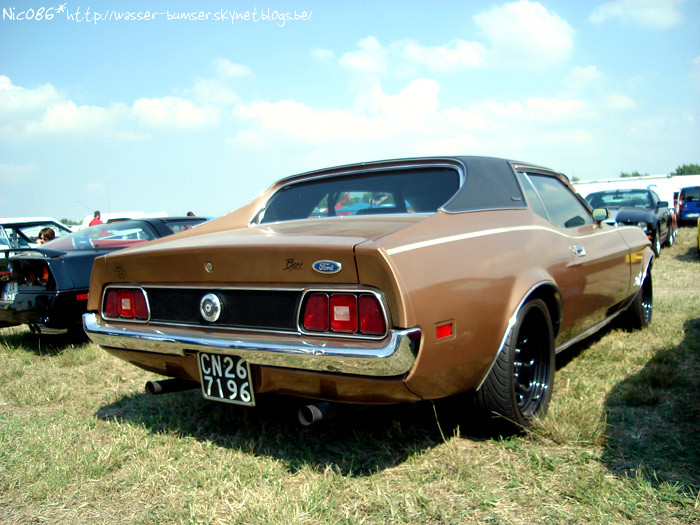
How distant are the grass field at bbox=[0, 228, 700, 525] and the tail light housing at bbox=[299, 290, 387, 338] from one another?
0.62 meters

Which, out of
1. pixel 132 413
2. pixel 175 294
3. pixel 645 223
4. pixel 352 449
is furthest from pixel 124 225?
pixel 645 223

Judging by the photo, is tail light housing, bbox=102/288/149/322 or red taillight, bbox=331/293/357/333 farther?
tail light housing, bbox=102/288/149/322

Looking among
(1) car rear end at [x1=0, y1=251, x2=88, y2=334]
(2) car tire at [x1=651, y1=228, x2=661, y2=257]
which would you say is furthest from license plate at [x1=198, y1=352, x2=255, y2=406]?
(2) car tire at [x1=651, y1=228, x2=661, y2=257]

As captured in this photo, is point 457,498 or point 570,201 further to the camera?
point 570,201

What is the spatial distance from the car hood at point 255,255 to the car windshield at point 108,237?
2.77 metres

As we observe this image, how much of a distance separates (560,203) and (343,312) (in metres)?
2.13

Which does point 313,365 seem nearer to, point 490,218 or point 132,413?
point 490,218

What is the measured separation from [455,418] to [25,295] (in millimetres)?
3702

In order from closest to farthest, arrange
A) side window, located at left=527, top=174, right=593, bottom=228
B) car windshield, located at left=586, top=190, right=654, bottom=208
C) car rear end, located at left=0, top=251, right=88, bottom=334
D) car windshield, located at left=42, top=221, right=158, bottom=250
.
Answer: side window, located at left=527, top=174, right=593, bottom=228, car rear end, located at left=0, top=251, right=88, bottom=334, car windshield, located at left=42, top=221, right=158, bottom=250, car windshield, located at left=586, top=190, right=654, bottom=208

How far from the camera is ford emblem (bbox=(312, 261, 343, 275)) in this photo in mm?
2025

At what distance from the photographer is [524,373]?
275 centimetres

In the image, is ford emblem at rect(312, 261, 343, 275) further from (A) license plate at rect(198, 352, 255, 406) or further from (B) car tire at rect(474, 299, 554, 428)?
(B) car tire at rect(474, 299, 554, 428)

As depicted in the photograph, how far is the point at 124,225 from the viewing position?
5.75 metres

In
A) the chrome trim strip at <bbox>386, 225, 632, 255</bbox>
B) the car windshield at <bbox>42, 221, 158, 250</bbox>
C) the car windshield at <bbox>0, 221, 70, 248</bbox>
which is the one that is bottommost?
the chrome trim strip at <bbox>386, 225, 632, 255</bbox>
